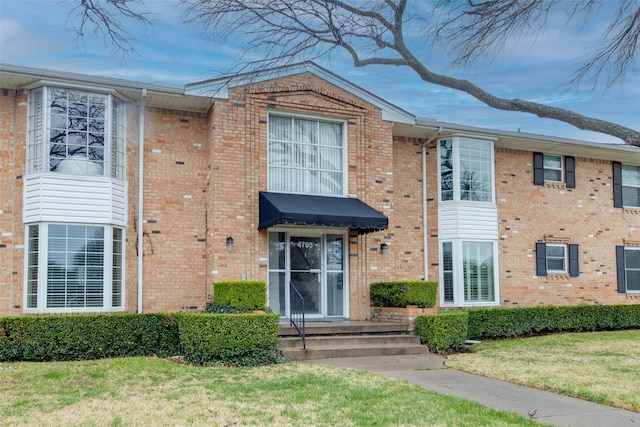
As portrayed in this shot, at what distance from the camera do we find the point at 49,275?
41.0ft

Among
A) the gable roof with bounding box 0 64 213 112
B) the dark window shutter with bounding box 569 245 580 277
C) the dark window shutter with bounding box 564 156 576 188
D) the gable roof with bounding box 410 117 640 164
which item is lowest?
the dark window shutter with bounding box 569 245 580 277

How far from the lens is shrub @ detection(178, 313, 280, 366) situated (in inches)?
430

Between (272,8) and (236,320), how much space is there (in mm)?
5347

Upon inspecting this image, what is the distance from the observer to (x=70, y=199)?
1280cm

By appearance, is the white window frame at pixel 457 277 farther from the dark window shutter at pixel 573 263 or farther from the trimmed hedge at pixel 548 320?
the dark window shutter at pixel 573 263

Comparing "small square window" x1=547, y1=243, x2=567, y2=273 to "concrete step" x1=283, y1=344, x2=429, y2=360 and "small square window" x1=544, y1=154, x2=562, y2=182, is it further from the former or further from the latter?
"concrete step" x1=283, y1=344, x2=429, y2=360

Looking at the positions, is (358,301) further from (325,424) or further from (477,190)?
(325,424)

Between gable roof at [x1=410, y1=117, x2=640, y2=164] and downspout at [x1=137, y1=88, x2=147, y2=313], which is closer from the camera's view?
downspout at [x1=137, y1=88, x2=147, y2=313]

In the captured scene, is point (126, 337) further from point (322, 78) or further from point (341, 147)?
point (322, 78)

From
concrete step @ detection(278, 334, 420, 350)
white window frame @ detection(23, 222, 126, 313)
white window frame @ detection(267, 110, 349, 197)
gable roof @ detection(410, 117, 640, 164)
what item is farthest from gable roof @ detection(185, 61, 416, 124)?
concrete step @ detection(278, 334, 420, 350)

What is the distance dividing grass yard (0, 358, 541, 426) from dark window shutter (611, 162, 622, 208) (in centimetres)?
1317

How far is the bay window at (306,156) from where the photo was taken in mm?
14680

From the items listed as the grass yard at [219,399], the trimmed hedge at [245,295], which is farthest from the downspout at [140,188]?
the grass yard at [219,399]

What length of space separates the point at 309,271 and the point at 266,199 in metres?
2.18
